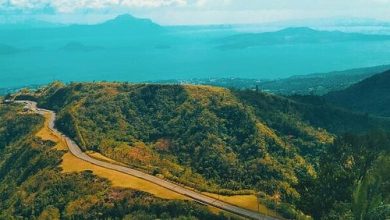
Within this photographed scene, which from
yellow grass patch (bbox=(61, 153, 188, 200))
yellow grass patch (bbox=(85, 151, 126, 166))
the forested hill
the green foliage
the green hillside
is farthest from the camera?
yellow grass patch (bbox=(85, 151, 126, 166))

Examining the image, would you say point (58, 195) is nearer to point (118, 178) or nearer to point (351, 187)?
point (118, 178)

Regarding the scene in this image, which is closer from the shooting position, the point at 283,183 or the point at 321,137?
the point at 283,183

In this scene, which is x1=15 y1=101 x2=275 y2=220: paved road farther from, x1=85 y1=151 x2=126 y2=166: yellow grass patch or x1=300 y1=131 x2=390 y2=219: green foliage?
x1=300 y1=131 x2=390 y2=219: green foliage

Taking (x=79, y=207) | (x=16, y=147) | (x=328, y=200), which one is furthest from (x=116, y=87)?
(x=328, y=200)

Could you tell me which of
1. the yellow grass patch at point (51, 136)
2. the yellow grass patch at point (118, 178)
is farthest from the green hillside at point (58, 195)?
the yellow grass patch at point (51, 136)

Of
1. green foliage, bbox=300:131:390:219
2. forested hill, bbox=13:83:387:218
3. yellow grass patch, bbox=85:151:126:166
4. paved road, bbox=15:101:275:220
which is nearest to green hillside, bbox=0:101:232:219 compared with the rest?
paved road, bbox=15:101:275:220

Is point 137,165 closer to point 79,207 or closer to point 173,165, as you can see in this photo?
point 173,165

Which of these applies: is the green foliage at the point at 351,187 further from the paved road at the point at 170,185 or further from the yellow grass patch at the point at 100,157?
the yellow grass patch at the point at 100,157
